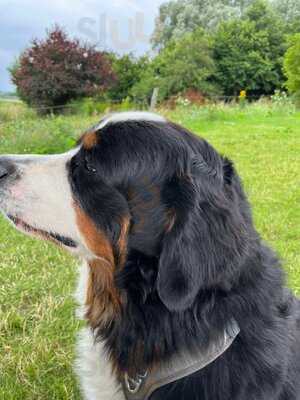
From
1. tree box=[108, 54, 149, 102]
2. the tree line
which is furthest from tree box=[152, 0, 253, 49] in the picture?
Answer: tree box=[108, 54, 149, 102]

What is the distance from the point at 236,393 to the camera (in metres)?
1.97

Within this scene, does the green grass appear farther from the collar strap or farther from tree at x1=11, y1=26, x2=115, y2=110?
tree at x1=11, y1=26, x2=115, y2=110

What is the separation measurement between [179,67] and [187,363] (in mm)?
25032

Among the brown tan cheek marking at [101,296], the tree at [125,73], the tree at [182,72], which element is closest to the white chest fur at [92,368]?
the brown tan cheek marking at [101,296]

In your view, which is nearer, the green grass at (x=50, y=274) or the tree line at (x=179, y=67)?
the green grass at (x=50, y=274)

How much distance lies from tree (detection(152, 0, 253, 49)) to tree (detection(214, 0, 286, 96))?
38.4ft

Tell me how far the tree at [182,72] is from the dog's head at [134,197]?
22750 millimetres

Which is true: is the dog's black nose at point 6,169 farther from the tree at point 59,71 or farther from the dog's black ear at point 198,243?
the tree at point 59,71

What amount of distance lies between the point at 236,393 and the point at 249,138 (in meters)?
9.29

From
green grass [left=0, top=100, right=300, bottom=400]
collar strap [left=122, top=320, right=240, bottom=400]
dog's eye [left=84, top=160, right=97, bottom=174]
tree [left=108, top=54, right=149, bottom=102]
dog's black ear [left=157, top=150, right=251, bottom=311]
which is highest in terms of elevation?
dog's eye [left=84, top=160, right=97, bottom=174]

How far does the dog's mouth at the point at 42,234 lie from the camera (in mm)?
2182

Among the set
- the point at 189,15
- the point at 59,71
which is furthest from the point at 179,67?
the point at 189,15

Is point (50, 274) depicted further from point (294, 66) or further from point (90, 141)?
point (294, 66)

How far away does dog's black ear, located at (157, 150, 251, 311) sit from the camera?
184 centimetres
